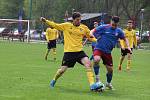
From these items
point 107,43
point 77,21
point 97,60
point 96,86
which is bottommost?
point 96,86

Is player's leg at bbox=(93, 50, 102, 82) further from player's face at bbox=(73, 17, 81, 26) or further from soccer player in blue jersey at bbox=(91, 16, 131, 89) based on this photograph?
player's face at bbox=(73, 17, 81, 26)

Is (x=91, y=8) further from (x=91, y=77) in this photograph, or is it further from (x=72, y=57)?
(x=91, y=77)

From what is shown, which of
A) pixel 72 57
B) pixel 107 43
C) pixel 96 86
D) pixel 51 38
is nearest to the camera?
pixel 96 86

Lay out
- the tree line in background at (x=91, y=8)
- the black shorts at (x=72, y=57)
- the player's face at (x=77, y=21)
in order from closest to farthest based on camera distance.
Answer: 1. the player's face at (x=77, y=21)
2. the black shorts at (x=72, y=57)
3. the tree line in background at (x=91, y=8)

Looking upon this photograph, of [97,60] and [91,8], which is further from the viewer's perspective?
[91,8]

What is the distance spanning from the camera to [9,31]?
244 feet

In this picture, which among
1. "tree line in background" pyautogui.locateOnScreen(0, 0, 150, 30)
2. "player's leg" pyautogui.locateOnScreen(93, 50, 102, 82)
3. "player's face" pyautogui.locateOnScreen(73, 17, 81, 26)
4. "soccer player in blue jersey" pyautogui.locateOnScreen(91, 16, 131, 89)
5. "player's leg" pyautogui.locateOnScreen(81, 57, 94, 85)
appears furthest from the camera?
"tree line in background" pyautogui.locateOnScreen(0, 0, 150, 30)

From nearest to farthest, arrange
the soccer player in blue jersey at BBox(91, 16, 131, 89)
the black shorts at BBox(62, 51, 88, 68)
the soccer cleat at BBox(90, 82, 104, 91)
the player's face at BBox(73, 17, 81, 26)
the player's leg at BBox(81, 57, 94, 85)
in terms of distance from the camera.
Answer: the soccer cleat at BBox(90, 82, 104, 91)
the player's leg at BBox(81, 57, 94, 85)
the player's face at BBox(73, 17, 81, 26)
the black shorts at BBox(62, 51, 88, 68)
the soccer player in blue jersey at BBox(91, 16, 131, 89)

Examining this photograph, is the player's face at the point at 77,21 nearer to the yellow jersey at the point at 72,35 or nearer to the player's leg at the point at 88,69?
the yellow jersey at the point at 72,35

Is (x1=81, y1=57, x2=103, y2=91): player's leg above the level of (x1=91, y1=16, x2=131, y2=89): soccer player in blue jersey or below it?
below

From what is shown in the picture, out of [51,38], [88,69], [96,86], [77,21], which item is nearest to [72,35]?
[77,21]

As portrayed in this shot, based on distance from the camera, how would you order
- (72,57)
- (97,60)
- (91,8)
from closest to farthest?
(72,57) < (97,60) < (91,8)

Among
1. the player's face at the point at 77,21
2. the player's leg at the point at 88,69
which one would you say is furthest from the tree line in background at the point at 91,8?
the player's leg at the point at 88,69

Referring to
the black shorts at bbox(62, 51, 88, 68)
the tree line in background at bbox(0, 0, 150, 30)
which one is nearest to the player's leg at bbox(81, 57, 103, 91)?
the black shorts at bbox(62, 51, 88, 68)
